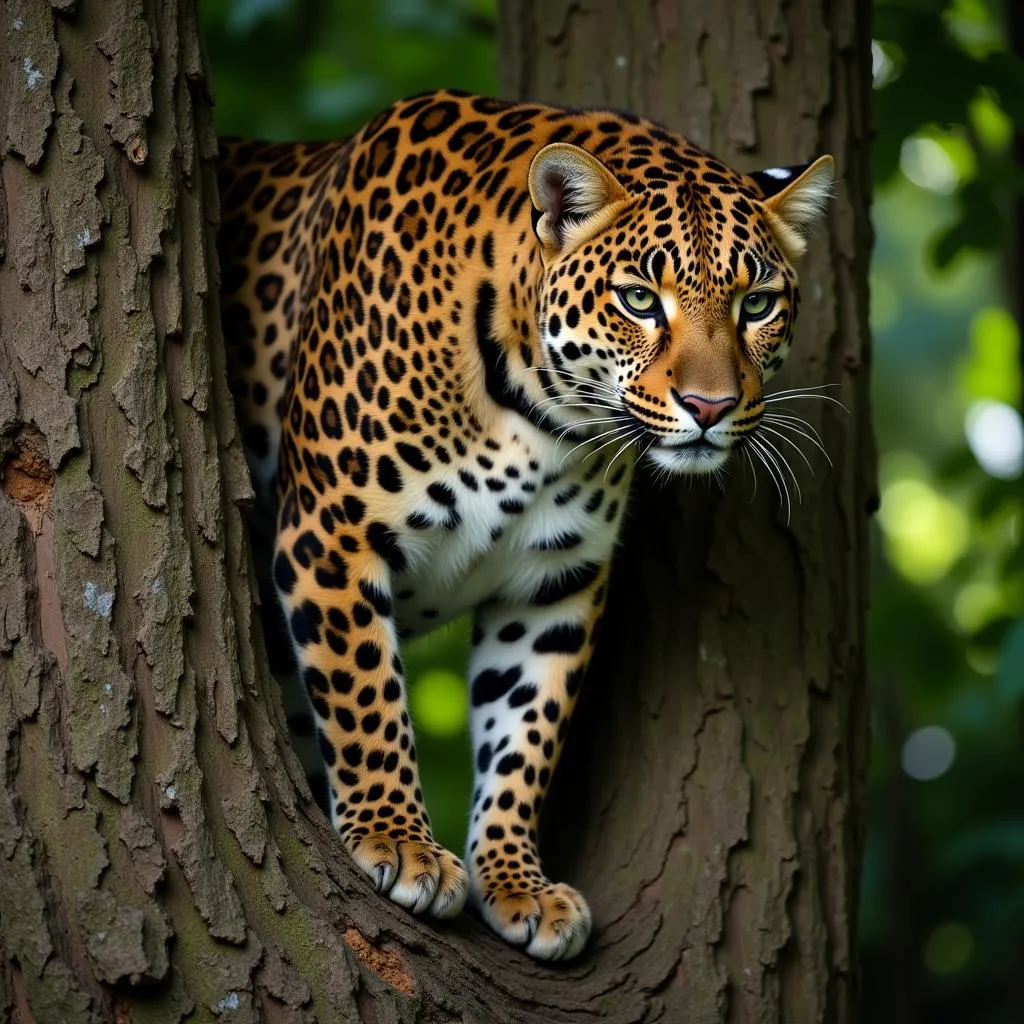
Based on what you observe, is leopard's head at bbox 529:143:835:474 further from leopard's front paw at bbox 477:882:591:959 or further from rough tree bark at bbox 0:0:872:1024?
leopard's front paw at bbox 477:882:591:959

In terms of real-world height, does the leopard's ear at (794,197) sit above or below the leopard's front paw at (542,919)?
above

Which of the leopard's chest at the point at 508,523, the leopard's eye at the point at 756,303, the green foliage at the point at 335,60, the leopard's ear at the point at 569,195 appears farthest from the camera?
the green foliage at the point at 335,60

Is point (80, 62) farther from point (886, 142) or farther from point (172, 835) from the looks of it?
point (886, 142)

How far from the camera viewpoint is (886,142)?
6.43 meters

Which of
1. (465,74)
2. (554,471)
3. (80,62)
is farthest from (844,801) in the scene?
(465,74)

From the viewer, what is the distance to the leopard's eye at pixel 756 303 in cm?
480

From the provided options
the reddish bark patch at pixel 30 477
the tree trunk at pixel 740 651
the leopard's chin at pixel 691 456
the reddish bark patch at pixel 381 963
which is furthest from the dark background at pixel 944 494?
the reddish bark patch at pixel 30 477

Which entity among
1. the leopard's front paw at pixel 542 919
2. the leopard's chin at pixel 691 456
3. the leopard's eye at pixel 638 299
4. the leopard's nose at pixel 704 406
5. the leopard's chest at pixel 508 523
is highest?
the leopard's eye at pixel 638 299

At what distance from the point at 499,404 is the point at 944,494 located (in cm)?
638

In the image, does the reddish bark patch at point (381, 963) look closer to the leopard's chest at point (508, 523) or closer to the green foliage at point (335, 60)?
the leopard's chest at point (508, 523)

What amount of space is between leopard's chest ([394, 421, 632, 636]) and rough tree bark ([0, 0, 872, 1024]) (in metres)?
0.91

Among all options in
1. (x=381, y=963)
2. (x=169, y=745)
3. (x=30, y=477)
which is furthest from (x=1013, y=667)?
(x=30, y=477)

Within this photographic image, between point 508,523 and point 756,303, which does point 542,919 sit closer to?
point 508,523

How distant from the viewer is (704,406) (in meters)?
4.54
